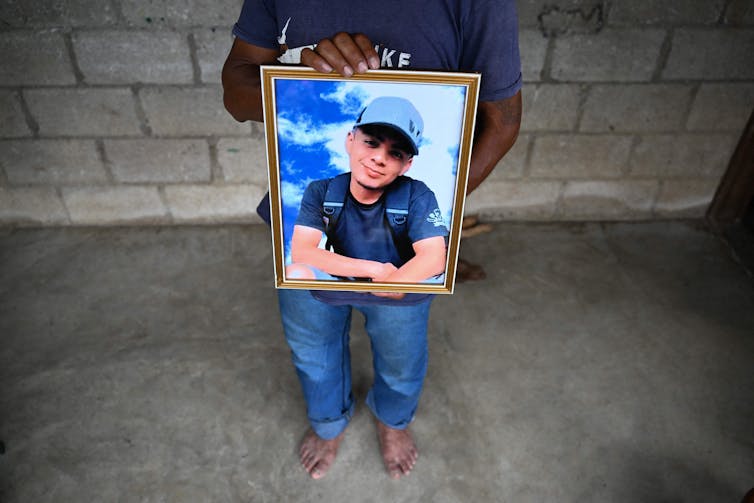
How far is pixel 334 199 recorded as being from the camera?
1.10 metres

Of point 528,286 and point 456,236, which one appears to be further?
point 528,286

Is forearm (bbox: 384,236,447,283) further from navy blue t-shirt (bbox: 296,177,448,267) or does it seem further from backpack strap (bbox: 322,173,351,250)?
backpack strap (bbox: 322,173,351,250)

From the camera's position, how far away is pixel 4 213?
2.79 metres

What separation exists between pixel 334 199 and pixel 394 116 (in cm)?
21

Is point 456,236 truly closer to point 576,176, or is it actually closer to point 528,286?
point 528,286

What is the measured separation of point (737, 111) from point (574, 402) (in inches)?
64.4

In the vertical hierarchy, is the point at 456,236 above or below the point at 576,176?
above

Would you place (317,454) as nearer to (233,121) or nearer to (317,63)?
(317,63)

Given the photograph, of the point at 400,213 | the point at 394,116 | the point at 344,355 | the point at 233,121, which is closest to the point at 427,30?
the point at 394,116

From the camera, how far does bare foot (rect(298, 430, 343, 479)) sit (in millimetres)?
1799

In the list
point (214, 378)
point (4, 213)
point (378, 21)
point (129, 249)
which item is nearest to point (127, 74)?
point (129, 249)

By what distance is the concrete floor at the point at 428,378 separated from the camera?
1.80 metres

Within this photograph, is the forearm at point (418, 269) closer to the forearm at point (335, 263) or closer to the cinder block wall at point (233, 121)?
the forearm at point (335, 263)

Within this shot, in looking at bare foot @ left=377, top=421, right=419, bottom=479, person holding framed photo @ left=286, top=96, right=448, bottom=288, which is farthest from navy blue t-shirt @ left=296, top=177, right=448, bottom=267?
bare foot @ left=377, top=421, right=419, bottom=479
